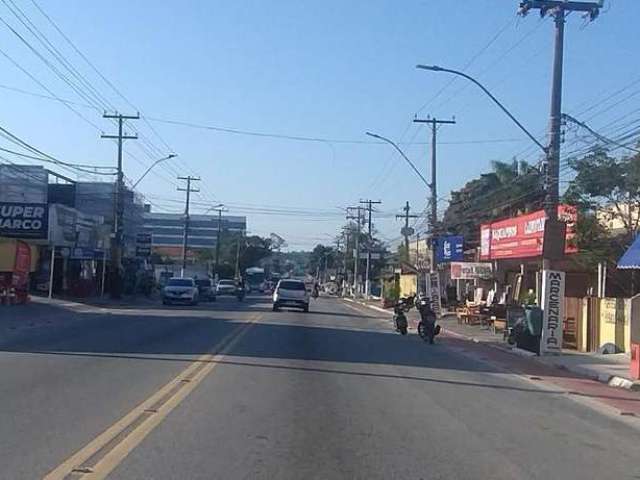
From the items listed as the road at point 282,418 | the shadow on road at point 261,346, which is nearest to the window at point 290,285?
the shadow on road at point 261,346

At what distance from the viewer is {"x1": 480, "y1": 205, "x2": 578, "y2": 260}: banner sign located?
34.9 m

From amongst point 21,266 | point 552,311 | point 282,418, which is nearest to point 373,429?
point 282,418

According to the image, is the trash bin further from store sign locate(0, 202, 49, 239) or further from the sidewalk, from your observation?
store sign locate(0, 202, 49, 239)

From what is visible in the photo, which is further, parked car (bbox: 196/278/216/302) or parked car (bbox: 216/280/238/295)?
parked car (bbox: 216/280/238/295)

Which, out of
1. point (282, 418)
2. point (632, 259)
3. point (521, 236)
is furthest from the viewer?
point (521, 236)

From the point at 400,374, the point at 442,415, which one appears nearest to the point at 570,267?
the point at 400,374

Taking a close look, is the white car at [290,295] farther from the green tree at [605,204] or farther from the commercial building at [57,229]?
the green tree at [605,204]

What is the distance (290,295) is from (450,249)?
1363 cm

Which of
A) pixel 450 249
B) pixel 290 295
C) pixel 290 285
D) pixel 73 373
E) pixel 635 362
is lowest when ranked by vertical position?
pixel 73 373

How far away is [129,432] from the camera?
1156cm

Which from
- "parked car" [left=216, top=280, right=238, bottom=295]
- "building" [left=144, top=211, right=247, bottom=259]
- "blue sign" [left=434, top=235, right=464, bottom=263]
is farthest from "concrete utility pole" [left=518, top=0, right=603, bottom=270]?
"building" [left=144, top=211, right=247, bottom=259]

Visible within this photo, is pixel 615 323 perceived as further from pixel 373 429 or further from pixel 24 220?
pixel 24 220

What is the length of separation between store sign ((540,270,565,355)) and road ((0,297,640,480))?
3507 millimetres

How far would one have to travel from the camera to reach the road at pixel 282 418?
9.95 meters
